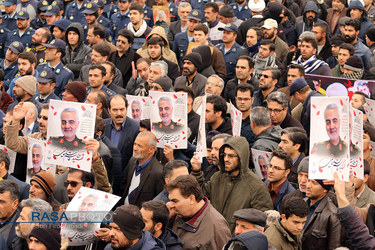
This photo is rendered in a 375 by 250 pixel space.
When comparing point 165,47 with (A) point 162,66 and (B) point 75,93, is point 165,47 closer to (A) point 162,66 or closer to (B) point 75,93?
(A) point 162,66

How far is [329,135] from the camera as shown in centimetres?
725

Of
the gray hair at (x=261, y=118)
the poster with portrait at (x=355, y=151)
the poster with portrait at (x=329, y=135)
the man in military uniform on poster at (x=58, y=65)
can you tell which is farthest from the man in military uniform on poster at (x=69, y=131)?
the man in military uniform on poster at (x=58, y=65)

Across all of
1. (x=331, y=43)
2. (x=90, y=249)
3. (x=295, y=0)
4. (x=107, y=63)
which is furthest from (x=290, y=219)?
(x=295, y=0)

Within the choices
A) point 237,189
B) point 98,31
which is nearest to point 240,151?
point 237,189

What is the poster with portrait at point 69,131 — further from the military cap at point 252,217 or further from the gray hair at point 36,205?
the military cap at point 252,217

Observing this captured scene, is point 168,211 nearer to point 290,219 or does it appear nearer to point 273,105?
point 290,219

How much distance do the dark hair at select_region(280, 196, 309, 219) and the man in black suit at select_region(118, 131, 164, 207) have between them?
6.66 feet

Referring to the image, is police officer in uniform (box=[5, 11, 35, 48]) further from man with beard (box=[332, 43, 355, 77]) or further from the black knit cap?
man with beard (box=[332, 43, 355, 77])

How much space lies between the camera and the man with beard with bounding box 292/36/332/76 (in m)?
12.7

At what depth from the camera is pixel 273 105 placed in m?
10.2

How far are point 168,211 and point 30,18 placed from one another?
447 inches

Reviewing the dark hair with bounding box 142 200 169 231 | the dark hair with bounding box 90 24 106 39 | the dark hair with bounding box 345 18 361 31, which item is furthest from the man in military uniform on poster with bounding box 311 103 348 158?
the dark hair with bounding box 90 24 106 39

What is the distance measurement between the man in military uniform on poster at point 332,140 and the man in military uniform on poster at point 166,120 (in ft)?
7.78

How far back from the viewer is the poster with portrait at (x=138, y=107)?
34.5 ft
